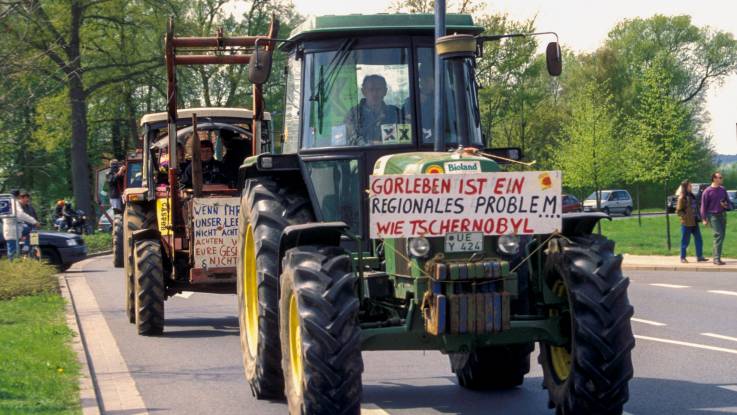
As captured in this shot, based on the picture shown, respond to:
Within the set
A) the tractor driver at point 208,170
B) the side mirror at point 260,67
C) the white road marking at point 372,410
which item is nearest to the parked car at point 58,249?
the tractor driver at point 208,170

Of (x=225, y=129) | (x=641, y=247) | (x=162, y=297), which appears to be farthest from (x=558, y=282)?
(x=641, y=247)

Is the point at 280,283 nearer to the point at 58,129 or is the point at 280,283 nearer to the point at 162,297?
the point at 162,297

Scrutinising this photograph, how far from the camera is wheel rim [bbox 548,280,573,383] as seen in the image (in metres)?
8.46

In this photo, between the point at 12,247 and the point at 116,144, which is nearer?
the point at 12,247

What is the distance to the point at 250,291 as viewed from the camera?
414 inches

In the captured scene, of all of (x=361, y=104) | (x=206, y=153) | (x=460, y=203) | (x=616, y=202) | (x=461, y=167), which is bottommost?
(x=616, y=202)

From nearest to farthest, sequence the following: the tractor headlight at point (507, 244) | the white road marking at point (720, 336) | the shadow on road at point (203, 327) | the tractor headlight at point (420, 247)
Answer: the tractor headlight at point (420, 247) < the tractor headlight at point (507, 244) < the white road marking at point (720, 336) < the shadow on road at point (203, 327)

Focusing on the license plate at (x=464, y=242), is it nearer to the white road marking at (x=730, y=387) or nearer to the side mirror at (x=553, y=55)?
the side mirror at (x=553, y=55)

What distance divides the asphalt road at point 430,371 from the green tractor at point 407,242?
46cm

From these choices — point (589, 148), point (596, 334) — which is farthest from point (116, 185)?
point (596, 334)

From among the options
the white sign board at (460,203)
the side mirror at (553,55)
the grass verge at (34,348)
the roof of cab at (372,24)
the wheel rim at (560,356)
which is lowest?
the grass verge at (34,348)

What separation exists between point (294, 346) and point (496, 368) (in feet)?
7.32

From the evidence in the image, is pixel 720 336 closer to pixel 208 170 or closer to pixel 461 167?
pixel 461 167

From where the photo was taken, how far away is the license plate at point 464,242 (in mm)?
8078
